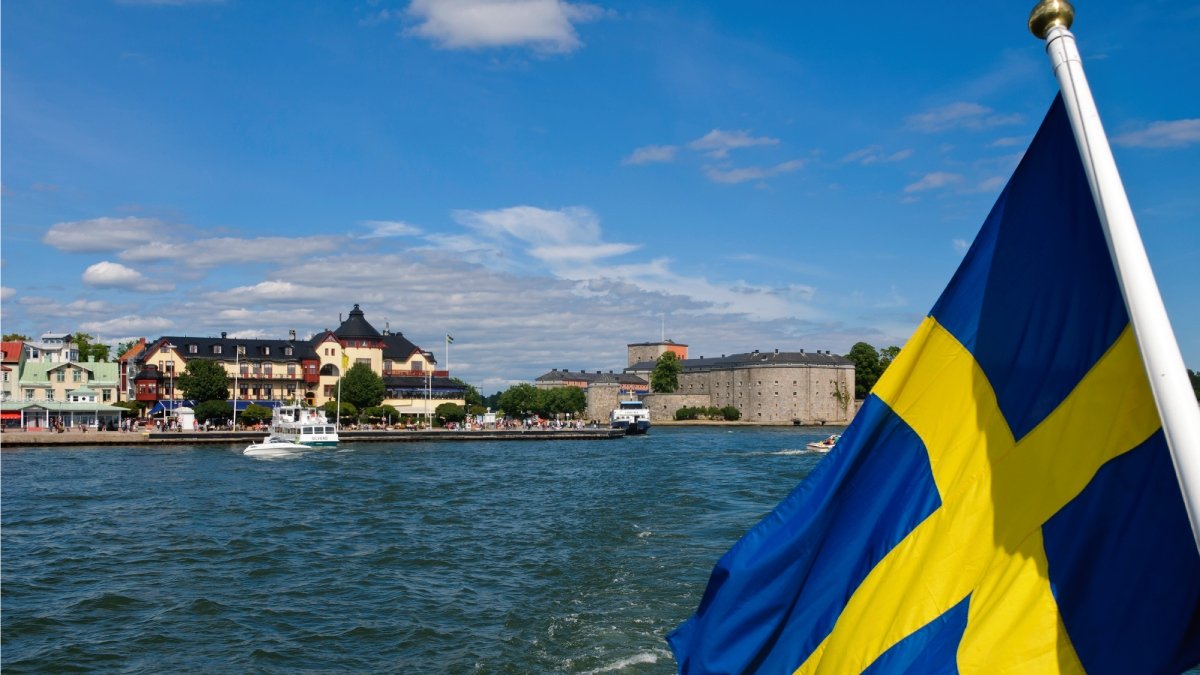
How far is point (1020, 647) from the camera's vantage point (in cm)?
300

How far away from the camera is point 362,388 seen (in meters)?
81.1

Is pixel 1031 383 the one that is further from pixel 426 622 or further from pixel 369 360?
pixel 369 360

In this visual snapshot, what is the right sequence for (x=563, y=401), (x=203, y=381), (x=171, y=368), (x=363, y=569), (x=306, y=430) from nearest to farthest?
1. (x=363, y=569)
2. (x=306, y=430)
3. (x=203, y=381)
4. (x=171, y=368)
5. (x=563, y=401)

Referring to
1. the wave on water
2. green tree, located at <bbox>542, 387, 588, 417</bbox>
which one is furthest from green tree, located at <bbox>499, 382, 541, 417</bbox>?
the wave on water

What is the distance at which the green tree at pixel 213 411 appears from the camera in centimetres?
7194

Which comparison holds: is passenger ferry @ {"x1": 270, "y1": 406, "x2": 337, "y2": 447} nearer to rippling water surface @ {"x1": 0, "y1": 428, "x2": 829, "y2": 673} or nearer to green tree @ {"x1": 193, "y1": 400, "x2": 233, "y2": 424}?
green tree @ {"x1": 193, "y1": 400, "x2": 233, "y2": 424}

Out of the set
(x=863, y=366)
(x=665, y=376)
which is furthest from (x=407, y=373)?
(x=863, y=366)

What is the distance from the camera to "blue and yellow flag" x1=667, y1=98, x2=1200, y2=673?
2.88 meters

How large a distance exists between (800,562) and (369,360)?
92144 mm

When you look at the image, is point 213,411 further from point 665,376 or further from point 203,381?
point 665,376

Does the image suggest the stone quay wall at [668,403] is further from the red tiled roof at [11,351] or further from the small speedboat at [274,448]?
the small speedboat at [274,448]

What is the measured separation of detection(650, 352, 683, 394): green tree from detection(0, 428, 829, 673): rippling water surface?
95.6m

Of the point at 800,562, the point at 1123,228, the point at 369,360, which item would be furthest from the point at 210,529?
the point at 369,360

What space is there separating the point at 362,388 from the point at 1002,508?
80.9 m
